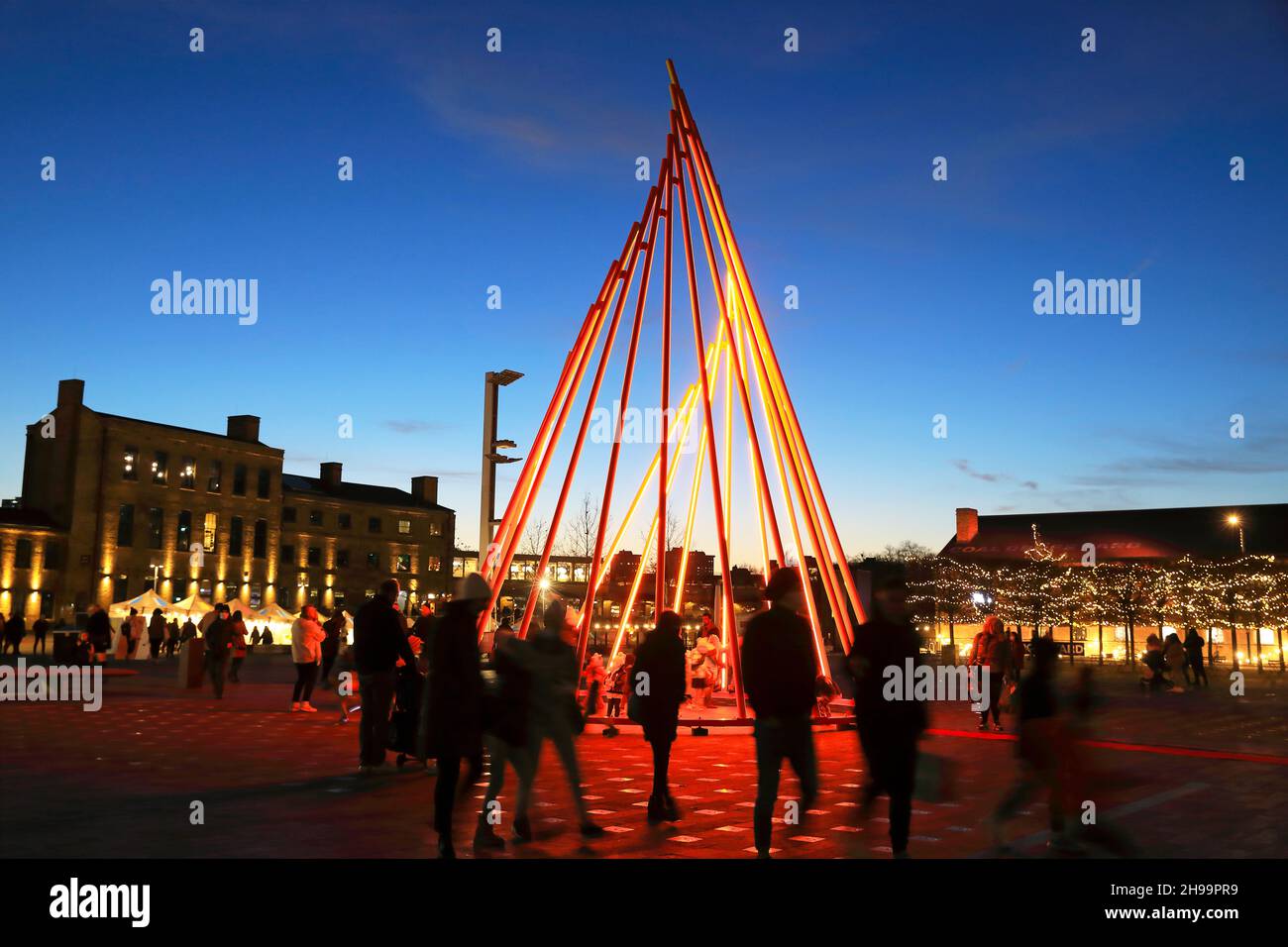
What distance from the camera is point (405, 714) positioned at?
11.6 metres

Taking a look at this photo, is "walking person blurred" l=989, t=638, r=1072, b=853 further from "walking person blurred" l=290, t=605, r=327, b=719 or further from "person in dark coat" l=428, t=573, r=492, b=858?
"walking person blurred" l=290, t=605, r=327, b=719

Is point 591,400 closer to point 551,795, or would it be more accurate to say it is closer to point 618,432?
point 618,432

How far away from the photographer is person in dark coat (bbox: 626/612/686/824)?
8.98 m

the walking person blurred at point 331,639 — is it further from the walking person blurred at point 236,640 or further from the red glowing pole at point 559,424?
the red glowing pole at point 559,424

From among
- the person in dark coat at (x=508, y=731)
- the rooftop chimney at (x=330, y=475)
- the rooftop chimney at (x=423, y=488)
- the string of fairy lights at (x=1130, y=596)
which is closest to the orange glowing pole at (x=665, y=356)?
the person in dark coat at (x=508, y=731)

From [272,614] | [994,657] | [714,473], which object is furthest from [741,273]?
[272,614]

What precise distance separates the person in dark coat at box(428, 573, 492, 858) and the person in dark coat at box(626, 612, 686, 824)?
1.84 meters

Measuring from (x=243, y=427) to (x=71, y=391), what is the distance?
11.1 meters

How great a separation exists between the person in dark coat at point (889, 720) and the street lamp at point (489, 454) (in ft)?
35.4
